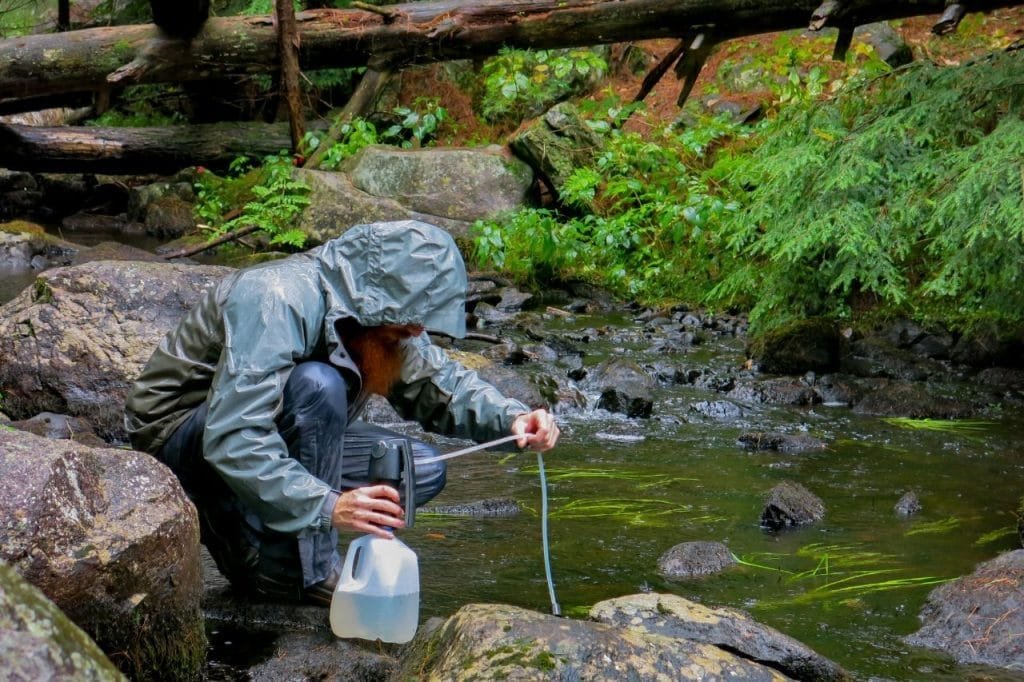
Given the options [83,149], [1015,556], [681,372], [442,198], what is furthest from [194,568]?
[83,149]

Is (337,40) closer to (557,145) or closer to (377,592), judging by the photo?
(557,145)

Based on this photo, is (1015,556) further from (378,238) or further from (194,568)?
(194,568)

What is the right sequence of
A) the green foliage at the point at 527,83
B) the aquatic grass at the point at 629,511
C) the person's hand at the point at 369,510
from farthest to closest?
the green foliage at the point at 527,83, the aquatic grass at the point at 629,511, the person's hand at the point at 369,510

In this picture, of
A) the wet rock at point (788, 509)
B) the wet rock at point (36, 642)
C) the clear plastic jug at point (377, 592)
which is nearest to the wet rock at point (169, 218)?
the wet rock at point (788, 509)

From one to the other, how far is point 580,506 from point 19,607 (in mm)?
3565

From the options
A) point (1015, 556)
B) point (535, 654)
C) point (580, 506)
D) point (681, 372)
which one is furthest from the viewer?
point (681, 372)

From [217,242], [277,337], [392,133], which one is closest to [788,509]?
[277,337]

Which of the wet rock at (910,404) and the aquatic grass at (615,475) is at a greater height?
the aquatic grass at (615,475)

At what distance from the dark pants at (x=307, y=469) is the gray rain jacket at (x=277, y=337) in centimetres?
8

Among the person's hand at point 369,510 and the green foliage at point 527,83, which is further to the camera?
the green foliage at point 527,83

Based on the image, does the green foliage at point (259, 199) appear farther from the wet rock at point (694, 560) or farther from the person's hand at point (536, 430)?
the person's hand at point (536, 430)

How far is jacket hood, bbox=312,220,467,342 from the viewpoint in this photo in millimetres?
3188

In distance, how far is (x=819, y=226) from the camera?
7418 mm

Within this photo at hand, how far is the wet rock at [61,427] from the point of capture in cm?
543
